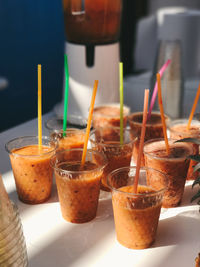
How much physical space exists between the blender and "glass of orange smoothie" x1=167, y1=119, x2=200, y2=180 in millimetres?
462

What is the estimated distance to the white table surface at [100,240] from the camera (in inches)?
31.7

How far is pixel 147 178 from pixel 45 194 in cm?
29

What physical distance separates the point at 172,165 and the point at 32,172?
0.37 meters

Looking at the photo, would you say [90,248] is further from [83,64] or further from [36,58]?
[36,58]

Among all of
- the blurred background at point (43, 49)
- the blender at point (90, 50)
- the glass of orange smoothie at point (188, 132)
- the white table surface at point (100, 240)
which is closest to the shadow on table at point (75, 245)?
the white table surface at point (100, 240)

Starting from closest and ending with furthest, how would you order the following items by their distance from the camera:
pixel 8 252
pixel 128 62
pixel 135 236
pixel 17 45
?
pixel 8 252, pixel 135 236, pixel 17 45, pixel 128 62

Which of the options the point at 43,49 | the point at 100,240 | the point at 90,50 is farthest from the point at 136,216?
the point at 43,49

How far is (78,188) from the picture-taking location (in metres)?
0.93

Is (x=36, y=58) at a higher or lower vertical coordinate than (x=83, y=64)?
lower

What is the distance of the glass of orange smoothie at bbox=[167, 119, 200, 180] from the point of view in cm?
115

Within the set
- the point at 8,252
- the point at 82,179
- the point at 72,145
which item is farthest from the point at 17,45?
the point at 8,252

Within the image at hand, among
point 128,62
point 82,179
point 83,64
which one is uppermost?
point 83,64

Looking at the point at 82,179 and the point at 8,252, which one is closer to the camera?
the point at 8,252

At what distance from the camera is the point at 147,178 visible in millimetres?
926
